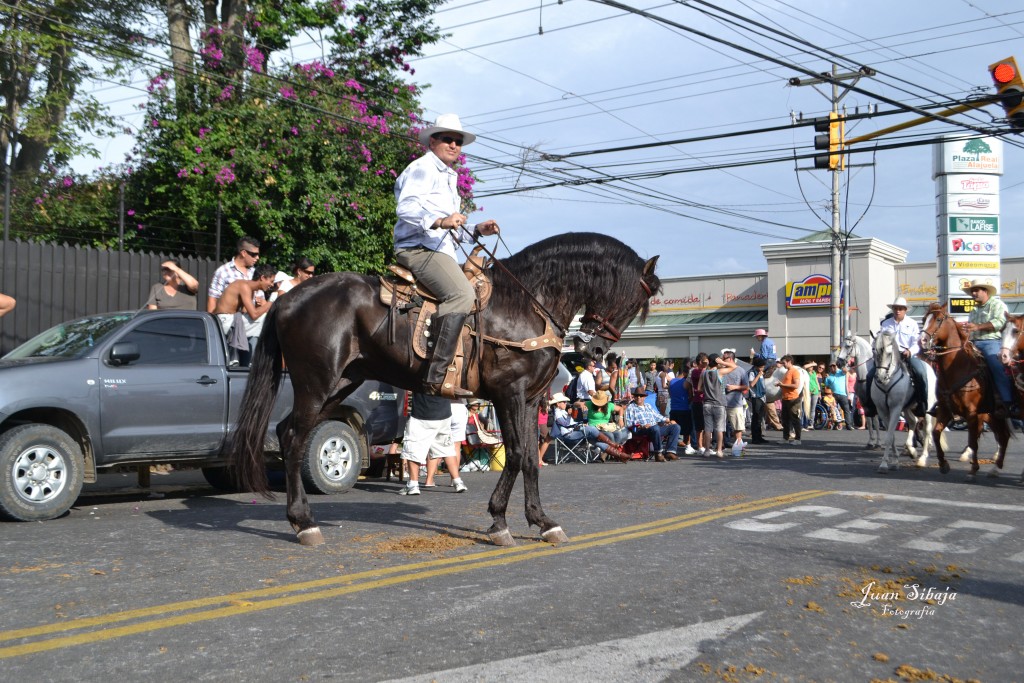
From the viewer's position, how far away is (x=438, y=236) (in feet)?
25.0

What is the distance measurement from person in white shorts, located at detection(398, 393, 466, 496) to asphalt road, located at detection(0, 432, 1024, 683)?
1495 millimetres

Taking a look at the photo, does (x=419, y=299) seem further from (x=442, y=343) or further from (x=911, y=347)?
(x=911, y=347)

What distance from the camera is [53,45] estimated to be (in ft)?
60.4

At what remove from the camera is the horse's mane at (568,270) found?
7883mm

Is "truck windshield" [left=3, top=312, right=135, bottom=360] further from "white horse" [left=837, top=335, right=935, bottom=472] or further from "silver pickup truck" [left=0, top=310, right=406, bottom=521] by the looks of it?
"white horse" [left=837, top=335, right=935, bottom=472]

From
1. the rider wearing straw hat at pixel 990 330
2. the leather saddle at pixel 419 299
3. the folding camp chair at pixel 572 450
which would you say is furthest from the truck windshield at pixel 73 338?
the rider wearing straw hat at pixel 990 330

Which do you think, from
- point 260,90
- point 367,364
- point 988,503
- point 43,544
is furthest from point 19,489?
point 260,90

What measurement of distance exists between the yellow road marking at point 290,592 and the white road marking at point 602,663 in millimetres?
1588

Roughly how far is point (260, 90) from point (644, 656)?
53.0ft

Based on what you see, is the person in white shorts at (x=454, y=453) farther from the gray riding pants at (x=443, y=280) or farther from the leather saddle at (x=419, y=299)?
the gray riding pants at (x=443, y=280)

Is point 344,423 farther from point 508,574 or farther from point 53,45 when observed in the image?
point 53,45

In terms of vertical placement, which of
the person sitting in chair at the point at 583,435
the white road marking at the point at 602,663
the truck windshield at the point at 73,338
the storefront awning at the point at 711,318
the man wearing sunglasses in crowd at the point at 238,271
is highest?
the storefront awning at the point at 711,318

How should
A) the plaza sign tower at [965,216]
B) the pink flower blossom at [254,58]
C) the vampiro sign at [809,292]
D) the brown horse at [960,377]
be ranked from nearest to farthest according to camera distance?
1. the brown horse at [960,377]
2. the pink flower blossom at [254,58]
3. the plaza sign tower at [965,216]
4. the vampiro sign at [809,292]

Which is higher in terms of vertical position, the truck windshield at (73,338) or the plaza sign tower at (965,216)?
the plaza sign tower at (965,216)
